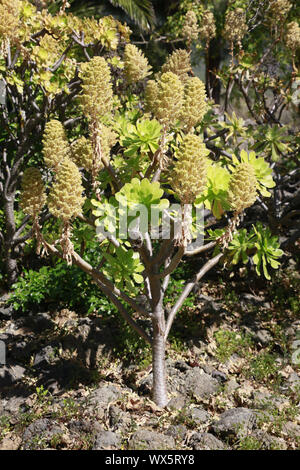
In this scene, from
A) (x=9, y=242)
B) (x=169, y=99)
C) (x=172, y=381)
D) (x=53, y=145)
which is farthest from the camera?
(x=9, y=242)

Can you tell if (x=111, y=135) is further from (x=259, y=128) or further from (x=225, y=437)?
(x=225, y=437)

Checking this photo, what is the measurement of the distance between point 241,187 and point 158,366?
127 cm

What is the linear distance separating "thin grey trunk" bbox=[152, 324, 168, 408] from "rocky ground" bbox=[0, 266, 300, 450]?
70mm

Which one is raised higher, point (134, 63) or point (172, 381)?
point (134, 63)

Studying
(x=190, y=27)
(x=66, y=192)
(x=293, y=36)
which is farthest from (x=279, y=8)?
(x=66, y=192)

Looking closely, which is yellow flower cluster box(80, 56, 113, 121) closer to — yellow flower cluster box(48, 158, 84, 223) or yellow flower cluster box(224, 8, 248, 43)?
yellow flower cluster box(48, 158, 84, 223)

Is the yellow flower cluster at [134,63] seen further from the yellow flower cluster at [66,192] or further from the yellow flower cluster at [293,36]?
the yellow flower cluster at [293,36]

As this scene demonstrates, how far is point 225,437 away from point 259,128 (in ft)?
7.24

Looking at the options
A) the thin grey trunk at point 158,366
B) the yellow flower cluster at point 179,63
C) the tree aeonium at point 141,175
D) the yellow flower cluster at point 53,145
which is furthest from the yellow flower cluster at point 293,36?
the thin grey trunk at point 158,366

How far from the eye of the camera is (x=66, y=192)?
200cm

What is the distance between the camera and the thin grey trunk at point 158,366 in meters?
2.71

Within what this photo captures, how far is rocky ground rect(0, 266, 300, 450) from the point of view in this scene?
2432 millimetres

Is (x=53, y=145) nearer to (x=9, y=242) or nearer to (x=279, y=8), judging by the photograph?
(x=9, y=242)
